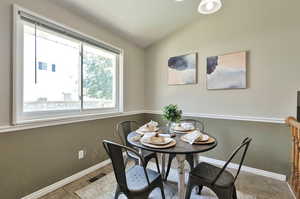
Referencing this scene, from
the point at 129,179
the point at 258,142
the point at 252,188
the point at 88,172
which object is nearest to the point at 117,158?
the point at 129,179

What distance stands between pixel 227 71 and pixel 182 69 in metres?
0.83

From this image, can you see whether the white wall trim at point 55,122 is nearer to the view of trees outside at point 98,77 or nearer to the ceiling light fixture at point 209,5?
the view of trees outside at point 98,77

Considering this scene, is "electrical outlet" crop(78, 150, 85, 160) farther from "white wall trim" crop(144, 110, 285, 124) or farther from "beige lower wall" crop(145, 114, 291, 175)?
"beige lower wall" crop(145, 114, 291, 175)

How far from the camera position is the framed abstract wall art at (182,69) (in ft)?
9.77

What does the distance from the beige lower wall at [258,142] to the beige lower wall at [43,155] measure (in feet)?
6.96

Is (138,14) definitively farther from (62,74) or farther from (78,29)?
(62,74)

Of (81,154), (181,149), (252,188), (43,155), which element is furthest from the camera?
(81,154)

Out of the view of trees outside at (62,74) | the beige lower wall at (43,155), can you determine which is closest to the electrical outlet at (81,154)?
the beige lower wall at (43,155)

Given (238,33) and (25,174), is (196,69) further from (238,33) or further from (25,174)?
(25,174)

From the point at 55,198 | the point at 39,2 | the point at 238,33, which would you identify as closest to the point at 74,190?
the point at 55,198

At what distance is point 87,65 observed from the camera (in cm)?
249

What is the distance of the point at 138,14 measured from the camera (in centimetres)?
251

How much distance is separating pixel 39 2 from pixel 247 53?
9.82 feet

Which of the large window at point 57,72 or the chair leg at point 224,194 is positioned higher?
the large window at point 57,72
